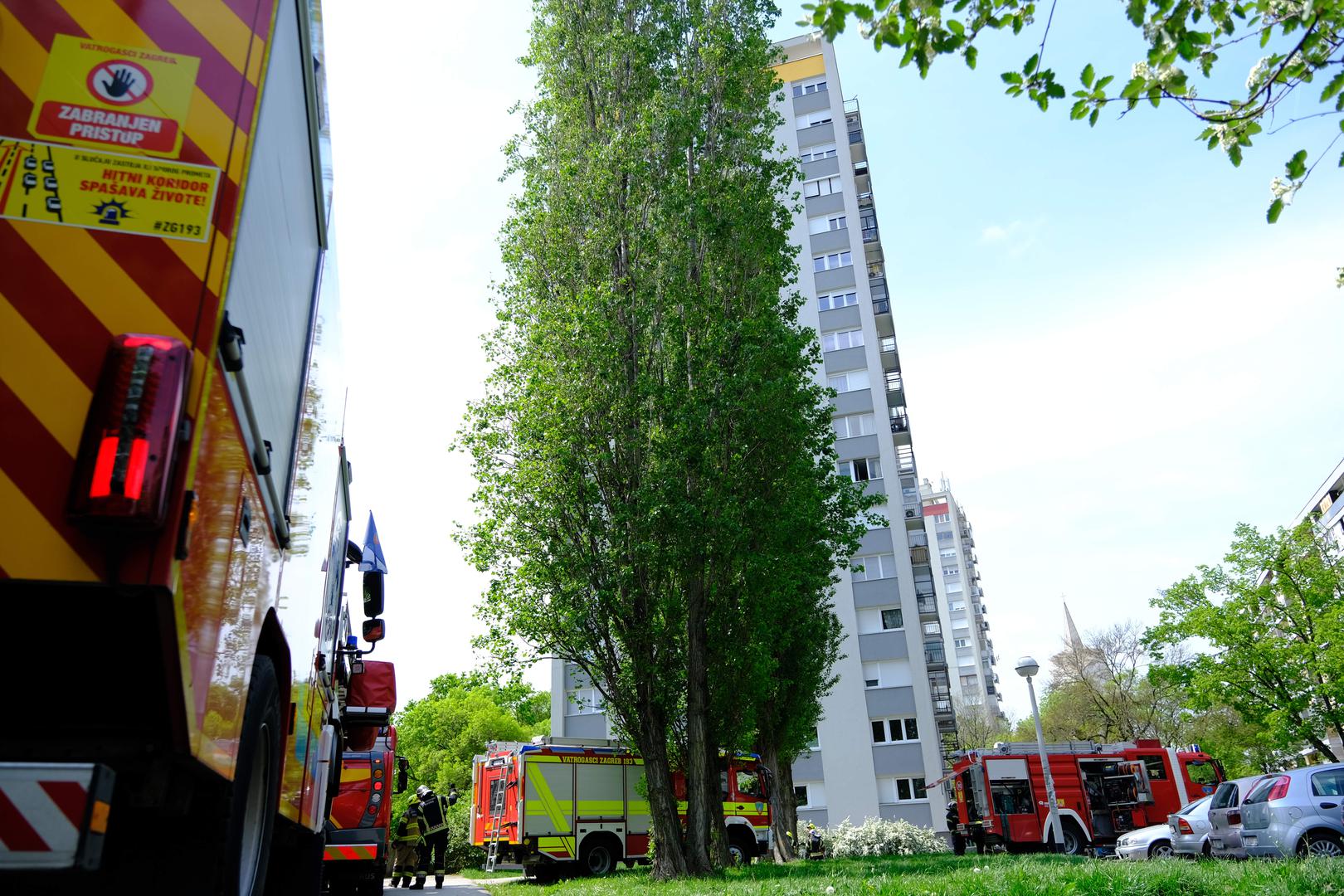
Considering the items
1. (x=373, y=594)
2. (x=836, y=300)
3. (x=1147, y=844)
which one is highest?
(x=836, y=300)

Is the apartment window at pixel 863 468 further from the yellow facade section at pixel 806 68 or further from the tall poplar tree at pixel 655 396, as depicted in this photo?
the yellow facade section at pixel 806 68

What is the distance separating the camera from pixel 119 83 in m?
2.65

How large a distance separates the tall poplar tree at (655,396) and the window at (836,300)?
87.9 feet

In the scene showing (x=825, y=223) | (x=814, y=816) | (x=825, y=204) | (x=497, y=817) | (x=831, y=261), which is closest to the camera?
(x=497, y=817)

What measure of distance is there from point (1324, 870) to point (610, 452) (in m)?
10.7

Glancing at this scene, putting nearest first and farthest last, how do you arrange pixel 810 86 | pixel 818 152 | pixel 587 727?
1. pixel 587 727
2. pixel 818 152
3. pixel 810 86

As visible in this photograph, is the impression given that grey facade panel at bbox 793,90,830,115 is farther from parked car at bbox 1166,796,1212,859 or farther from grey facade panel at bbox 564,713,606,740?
parked car at bbox 1166,796,1212,859

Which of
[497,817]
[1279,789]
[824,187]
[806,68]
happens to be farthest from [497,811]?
[806,68]

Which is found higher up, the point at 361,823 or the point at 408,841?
the point at 361,823

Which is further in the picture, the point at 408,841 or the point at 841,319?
the point at 841,319

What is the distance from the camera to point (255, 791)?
353 cm

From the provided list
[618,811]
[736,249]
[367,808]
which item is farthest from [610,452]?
[618,811]

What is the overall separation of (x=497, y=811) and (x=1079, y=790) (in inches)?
618

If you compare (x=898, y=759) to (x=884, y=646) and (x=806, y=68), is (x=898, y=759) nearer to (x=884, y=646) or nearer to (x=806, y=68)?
(x=884, y=646)
